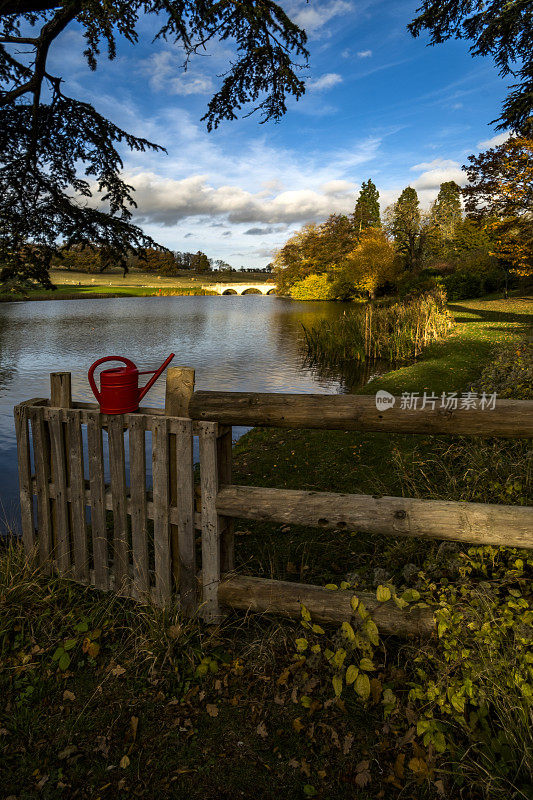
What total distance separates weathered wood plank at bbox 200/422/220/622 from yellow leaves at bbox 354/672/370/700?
42.5 inches

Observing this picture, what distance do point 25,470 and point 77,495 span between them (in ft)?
1.80

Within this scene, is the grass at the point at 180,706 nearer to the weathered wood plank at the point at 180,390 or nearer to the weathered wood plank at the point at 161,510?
the weathered wood plank at the point at 161,510

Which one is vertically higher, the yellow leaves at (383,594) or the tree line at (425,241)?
the tree line at (425,241)

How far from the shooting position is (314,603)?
9.80 ft

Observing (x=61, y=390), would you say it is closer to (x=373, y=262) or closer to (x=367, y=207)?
(x=373, y=262)

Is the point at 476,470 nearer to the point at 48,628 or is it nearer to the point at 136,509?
the point at 136,509

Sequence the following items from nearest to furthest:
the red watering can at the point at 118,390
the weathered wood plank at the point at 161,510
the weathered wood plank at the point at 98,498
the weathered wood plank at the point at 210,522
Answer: the weathered wood plank at the point at 210,522, the weathered wood plank at the point at 161,510, the red watering can at the point at 118,390, the weathered wood plank at the point at 98,498

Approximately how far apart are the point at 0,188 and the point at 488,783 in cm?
732

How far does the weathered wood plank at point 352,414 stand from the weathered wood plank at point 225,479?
16 centimetres

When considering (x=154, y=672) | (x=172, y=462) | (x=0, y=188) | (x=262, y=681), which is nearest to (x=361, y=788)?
(x=262, y=681)

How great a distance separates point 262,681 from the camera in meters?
2.83

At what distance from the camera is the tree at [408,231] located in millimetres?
40062

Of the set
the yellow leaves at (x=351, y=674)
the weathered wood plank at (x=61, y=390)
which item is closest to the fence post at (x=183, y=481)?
the weathered wood plank at (x=61, y=390)

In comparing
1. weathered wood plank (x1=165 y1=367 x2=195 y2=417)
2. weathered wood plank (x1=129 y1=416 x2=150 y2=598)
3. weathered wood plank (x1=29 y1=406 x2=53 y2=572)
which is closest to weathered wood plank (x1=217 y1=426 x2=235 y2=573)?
weathered wood plank (x1=165 y1=367 x2=195 y2=417)
